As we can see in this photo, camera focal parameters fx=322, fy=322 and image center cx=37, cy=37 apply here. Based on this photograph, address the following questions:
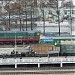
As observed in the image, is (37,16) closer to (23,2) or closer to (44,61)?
(23,2)

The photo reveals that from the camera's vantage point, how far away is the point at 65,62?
6.13 metres

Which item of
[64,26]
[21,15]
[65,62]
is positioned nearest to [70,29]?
[64,26]

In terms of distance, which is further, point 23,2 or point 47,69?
point 23,2

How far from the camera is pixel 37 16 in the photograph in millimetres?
13570

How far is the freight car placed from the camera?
9195 millimetres

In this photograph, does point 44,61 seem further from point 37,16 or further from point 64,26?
point 37,16

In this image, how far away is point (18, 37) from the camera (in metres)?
9.34

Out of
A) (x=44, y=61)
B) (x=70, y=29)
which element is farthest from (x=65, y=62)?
(x=70, y=29)

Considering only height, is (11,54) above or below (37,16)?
below

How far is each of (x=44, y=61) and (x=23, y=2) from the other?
305 inches

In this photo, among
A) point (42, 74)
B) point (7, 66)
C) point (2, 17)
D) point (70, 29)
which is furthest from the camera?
point (2, 17)

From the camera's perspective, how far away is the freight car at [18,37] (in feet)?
30.2

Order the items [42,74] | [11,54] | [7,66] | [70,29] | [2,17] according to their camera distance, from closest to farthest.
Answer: [42,74], [7,66], [11,54], [70,29], [2,17]

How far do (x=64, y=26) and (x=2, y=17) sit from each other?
250cm
